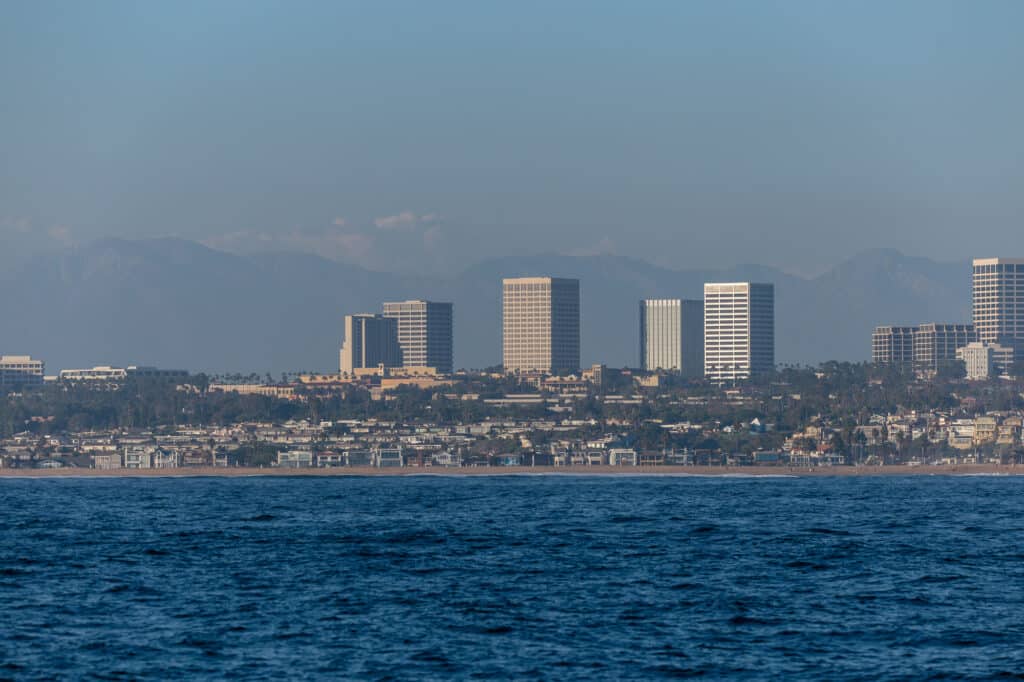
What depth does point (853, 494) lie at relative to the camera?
516ft

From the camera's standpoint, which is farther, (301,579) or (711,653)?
(301,579)

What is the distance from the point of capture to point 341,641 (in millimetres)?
49562

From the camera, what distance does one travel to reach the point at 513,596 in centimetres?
6062

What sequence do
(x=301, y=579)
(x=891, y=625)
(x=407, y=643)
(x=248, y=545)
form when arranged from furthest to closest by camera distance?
1. (x=248, y=545)
2. (x=301, y=579)
3. (x=891, y=625)
4. (x=407, y=643)

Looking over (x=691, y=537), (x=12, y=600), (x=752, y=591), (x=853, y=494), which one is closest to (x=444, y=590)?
(x=752, y=591)

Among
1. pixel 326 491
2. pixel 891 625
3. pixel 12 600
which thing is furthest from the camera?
pixel 326 491

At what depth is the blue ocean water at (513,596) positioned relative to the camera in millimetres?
46469

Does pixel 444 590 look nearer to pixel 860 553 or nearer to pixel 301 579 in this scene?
pixel 301 579

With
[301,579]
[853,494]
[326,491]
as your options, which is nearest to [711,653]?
[301,579]

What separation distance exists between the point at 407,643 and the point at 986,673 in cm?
1528

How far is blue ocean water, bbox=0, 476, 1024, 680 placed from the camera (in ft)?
152

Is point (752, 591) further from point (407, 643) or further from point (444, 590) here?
point (407, 643)

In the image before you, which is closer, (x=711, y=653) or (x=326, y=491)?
(x=711, y=653)

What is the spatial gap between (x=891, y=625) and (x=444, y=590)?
1664cm
